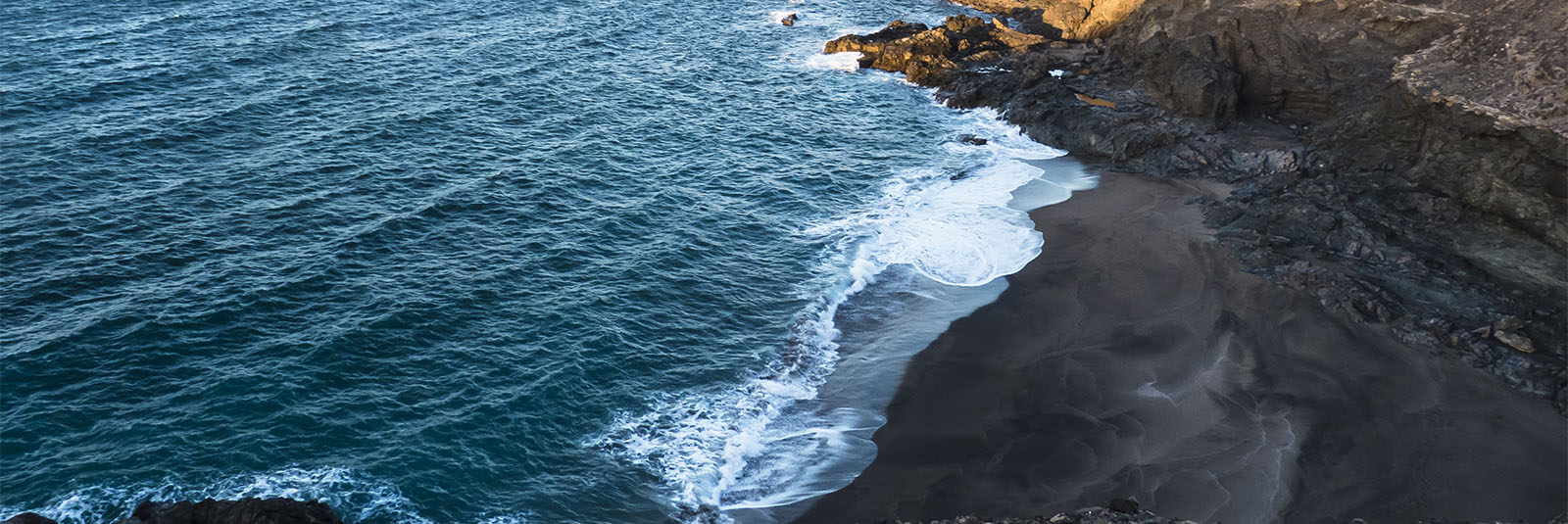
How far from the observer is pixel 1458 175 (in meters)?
40.8

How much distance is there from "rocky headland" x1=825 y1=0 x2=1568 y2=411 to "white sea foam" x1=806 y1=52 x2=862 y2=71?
9.61 m

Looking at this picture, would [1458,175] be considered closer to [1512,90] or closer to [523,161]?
[1512,90]

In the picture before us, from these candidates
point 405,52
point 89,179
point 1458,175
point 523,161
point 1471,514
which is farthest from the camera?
point 405,52

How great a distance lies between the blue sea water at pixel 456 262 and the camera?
3130 cm

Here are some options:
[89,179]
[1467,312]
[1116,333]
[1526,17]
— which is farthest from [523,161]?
[1526,17]

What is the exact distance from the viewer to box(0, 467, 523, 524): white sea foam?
28.2m

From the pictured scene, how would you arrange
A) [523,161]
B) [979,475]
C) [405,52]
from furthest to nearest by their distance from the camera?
[405,52]
[523,161]
[979,475]

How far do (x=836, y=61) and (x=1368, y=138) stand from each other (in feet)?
130

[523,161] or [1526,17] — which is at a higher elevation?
[1526,17]

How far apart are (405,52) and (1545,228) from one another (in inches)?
2557

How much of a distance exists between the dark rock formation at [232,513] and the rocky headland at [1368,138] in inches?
1426

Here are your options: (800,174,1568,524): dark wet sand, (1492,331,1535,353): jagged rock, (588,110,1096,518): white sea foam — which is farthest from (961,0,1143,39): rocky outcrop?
(1492,331,1535,353): jagged rock

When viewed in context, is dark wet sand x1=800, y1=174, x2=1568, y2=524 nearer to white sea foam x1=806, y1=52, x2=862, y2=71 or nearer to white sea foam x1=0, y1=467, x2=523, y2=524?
white sea foam x1=0, y1=467, x2=523, y2=524

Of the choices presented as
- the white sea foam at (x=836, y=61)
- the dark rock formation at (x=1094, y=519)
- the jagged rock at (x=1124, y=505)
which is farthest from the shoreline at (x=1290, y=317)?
the white sea foam at (x=836, y=61)
